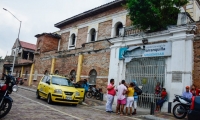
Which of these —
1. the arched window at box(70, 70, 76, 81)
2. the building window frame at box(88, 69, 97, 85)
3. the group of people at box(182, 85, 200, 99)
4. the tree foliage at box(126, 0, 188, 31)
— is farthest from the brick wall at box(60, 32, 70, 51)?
the group of people at box(182, 85, 200, 99)

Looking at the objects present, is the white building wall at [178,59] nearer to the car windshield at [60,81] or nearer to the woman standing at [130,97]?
the woman standing at [130,97]

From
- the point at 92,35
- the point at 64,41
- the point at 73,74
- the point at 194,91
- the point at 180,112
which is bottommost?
the point at 180,112

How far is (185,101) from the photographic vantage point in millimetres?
8484

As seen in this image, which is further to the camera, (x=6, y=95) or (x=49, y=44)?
(x=49, y=44)

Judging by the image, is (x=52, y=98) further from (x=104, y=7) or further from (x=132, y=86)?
(x=104, y=7)

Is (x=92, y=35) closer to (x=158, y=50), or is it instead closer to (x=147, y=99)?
(x=158, y=50)

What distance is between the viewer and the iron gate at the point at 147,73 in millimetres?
11844

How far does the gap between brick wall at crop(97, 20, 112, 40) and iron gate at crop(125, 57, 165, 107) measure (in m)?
8.27

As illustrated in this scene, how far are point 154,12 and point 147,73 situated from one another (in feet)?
13.1

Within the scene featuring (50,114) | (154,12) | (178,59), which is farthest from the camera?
(154,12)

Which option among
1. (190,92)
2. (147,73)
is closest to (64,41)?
(147,73)

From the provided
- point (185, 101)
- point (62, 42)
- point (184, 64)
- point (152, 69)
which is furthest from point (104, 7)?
point (185, 101)

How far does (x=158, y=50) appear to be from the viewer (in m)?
11.9

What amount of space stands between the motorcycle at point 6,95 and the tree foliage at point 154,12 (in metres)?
8.87
